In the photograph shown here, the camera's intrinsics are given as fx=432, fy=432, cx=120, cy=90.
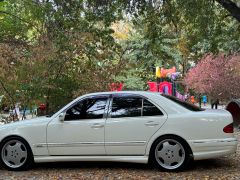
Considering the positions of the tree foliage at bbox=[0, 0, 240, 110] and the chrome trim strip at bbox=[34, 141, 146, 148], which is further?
the tree foliage at bbox=[0, 0, 240, 110]

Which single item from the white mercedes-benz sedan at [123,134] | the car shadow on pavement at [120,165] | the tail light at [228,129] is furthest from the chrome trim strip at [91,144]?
the tail light at [228,129]

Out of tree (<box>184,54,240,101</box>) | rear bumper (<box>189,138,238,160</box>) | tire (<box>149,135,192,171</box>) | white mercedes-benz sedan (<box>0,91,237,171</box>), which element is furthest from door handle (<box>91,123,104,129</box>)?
tree (<box>184,54,240,101</box>)

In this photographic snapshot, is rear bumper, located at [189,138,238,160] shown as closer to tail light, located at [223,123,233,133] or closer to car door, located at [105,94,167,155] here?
tail light, located at [223,123,233,133]

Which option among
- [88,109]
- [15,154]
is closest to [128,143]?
[88,109]

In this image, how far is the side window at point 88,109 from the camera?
24.6 feet

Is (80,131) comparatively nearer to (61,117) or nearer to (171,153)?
(61,117)

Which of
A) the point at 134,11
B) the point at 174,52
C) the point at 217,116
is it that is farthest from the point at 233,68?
the point at 217,116

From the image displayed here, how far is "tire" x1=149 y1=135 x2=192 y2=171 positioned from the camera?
7.01 meters

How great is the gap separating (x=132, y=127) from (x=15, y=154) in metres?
2.10

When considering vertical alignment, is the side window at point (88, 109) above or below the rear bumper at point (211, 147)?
above

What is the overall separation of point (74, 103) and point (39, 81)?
287cm

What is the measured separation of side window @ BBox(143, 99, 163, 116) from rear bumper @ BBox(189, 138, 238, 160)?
2.52 ft

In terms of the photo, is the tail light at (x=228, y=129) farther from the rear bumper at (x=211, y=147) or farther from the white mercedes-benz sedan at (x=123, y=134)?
the rear bumper at (x=211, y=147)

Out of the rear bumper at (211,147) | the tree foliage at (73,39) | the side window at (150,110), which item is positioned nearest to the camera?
the rear bumper at (211,147)
